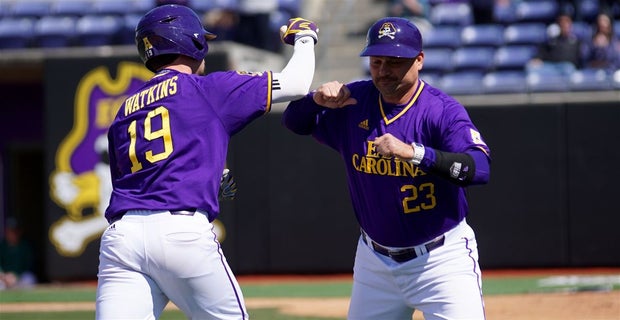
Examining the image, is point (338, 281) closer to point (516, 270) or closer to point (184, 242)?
point (516, 270)

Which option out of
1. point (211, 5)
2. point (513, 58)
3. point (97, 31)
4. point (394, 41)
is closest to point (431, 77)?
point (513, 58)

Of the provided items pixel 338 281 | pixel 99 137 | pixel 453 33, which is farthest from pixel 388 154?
pixel 453 33

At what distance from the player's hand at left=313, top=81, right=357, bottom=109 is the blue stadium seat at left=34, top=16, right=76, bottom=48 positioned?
11.7 metres

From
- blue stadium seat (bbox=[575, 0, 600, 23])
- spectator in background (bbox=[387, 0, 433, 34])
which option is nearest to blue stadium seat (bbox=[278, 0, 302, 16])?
spectator in background (bbox=[387, 0, 433, 34])

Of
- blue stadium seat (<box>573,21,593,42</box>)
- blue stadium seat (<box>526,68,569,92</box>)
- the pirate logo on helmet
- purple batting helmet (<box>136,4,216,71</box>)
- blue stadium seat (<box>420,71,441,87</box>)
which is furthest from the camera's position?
blue stadium seat (<box>420,71,441,87</box>)

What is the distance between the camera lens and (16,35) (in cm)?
1611

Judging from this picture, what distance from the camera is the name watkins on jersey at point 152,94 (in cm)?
433

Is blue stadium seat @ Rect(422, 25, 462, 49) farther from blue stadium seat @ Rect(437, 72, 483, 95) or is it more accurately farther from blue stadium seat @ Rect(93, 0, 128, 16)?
blue stadium seat @ Rect(93, 0, 128, 16)

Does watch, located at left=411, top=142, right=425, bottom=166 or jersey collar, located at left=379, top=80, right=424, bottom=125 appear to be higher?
jersey collar, located at left=379, top=80, right=424, bottom=125

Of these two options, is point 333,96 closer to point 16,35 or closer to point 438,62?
point 438,62

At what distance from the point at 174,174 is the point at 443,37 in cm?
1103

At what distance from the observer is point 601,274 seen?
1212cm

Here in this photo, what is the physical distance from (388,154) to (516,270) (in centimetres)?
876

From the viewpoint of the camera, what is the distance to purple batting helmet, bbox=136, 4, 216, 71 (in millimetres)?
4430
